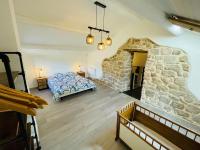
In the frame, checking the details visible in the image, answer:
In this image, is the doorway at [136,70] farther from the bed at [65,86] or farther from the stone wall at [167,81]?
the bed at [65,86]

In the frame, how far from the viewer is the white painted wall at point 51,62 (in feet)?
15.7

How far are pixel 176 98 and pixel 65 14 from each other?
12.0 ft

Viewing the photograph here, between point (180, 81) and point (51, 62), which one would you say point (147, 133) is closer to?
point (180, 81)

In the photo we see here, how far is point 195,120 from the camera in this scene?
115 inches

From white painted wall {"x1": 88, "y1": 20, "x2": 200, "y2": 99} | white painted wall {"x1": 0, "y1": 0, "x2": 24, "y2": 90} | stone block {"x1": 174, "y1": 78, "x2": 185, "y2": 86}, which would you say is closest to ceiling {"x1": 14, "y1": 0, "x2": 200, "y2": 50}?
white painted wall {"x1": 88, "y1": 20, "x2": 200, "y2": 99}

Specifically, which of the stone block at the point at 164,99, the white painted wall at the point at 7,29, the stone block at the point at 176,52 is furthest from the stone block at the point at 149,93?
the white painted wall at the point at 7,29

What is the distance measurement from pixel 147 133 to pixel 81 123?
5.38 ft

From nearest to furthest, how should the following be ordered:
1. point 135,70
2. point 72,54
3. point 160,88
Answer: point 160,88
point 135,70
point 72,54

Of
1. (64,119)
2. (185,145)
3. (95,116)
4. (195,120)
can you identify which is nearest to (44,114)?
(64,119)

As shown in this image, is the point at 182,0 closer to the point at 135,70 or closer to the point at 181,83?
the point at 181,83

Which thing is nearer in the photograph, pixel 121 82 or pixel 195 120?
pixel 195 120

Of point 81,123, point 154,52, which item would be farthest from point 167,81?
point 81,123

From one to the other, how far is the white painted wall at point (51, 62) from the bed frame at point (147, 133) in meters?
4.15

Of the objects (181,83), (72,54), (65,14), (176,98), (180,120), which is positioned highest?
(65,14)
